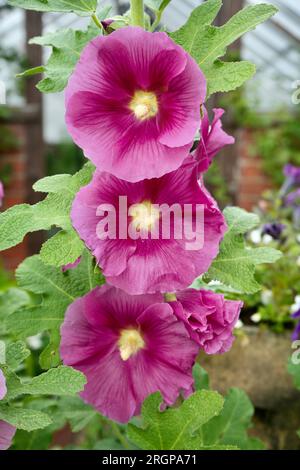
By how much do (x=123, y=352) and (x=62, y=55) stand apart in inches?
9.0

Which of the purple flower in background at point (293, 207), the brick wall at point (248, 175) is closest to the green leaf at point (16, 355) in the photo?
the purple flower in background at point (293, 207)

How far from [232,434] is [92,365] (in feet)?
0.81

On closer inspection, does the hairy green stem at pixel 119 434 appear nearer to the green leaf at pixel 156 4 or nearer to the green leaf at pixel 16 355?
the green leaf at pixel 16 355

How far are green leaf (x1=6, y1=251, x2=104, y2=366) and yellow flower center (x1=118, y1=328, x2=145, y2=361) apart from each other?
0.18 ft

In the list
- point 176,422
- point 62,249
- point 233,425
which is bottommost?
point 233,425

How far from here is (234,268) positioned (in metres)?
0.56

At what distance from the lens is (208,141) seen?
1.79 ft

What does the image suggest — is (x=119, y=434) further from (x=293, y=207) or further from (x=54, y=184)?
(x=293, y=207)

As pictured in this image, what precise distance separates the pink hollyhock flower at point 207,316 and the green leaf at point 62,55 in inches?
7.1

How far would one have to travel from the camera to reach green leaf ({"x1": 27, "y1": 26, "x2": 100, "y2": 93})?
0.54 meters

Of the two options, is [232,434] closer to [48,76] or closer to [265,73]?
[48,76]

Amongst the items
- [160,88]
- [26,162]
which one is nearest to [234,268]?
[160,88]

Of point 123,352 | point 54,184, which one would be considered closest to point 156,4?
point 54,184

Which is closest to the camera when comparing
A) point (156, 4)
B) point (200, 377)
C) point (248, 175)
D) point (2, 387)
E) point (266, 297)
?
point (2, 387)
